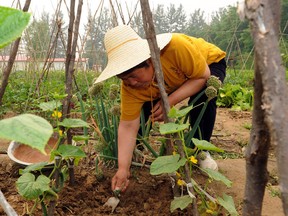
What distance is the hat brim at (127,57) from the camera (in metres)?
1.57

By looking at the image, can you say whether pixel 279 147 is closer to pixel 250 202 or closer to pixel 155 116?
pixel 250 202

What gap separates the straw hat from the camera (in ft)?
5.19

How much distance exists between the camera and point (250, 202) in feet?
1.92

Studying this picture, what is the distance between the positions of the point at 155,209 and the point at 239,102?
270cm

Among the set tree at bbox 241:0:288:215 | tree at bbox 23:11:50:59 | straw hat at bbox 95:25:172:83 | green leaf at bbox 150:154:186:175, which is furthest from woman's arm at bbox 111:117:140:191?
tree at bbox 23:11:50:59

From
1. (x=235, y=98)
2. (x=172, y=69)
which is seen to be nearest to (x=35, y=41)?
(x=235, y=98)

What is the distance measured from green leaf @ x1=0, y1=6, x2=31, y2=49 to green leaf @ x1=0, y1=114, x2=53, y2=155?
0.10 m

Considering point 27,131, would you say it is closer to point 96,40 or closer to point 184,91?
point 184,91

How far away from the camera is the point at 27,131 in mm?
291

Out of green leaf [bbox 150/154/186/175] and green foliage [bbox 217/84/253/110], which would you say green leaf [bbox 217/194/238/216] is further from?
green foliage [bbox 217/84/253/110]

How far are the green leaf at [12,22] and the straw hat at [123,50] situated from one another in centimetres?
117

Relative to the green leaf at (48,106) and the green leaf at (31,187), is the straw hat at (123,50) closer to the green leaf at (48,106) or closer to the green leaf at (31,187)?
the green leaf at (48,106)

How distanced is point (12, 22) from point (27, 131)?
13 cm

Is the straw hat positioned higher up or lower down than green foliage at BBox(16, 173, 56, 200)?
higher up
